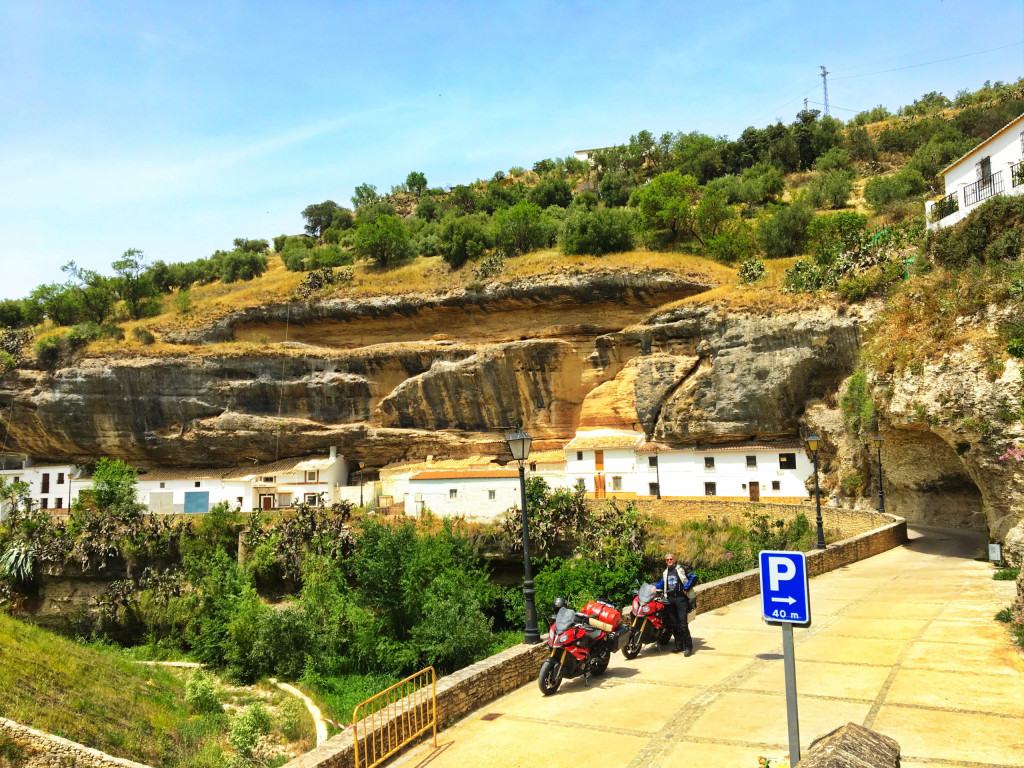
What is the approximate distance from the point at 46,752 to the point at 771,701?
11.3 m

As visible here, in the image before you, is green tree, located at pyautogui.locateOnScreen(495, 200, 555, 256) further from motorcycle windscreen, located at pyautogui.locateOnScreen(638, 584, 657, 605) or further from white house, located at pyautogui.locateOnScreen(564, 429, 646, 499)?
motorcycle windscreen, located at pyautogui.locateOnScreen(638, 584, 657, 605)

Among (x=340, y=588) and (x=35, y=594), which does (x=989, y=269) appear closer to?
(x=340, y=588)

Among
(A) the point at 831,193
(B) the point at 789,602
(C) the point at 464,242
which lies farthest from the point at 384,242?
(B) the point at 789,602

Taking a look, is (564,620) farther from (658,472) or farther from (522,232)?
(522,232)

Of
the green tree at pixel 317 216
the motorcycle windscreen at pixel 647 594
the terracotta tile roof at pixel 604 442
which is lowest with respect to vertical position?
the motorcycle windscreen at pixel 647 594

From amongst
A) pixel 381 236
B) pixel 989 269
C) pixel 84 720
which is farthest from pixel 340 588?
pixel 381 236

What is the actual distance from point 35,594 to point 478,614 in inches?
894

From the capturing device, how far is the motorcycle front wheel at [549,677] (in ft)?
28.5

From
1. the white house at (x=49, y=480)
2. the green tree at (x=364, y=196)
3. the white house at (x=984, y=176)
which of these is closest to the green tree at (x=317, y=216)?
the green tree at (x=364, y=196)

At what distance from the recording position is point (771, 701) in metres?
7.72

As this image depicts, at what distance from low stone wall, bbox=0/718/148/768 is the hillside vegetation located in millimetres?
29067

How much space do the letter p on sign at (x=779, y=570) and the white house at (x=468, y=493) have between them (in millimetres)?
26720

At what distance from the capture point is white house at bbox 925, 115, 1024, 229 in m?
23.3

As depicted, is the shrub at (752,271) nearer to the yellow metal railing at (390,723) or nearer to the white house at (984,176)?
the white house at (984,176)
